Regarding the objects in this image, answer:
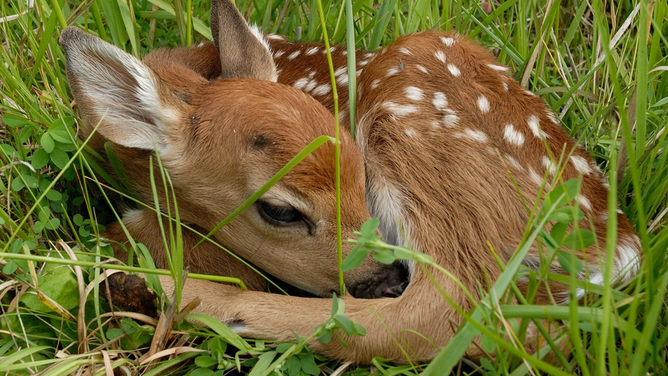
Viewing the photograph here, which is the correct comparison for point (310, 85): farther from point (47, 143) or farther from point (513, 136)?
point (47, 143)

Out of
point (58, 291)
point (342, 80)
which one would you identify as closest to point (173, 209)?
point (58, 291)

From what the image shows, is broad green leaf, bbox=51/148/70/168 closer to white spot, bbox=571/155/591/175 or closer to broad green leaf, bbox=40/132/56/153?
broad green leaf, bbox=40/132/56/153

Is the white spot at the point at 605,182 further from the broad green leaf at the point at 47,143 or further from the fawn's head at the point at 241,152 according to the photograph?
the broad green leaf at the point at 47,143

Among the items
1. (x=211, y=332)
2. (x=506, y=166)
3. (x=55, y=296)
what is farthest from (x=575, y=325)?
(x=55, y=296)

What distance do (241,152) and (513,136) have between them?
1.02m

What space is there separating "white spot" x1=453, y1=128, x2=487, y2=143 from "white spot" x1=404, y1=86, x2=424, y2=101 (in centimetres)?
23

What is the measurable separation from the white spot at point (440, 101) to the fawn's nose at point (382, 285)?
67cm

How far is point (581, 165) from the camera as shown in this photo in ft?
9.07

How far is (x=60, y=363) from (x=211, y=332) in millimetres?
459

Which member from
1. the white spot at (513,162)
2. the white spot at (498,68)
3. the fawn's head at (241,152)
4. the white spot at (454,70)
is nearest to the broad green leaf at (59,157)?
the fawn's head at (241,152)

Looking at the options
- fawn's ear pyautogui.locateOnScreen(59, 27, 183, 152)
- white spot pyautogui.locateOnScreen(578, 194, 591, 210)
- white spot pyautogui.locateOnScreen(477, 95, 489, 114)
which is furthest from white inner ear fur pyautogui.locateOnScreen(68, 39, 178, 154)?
white spot pyautogui.locateOnScreen(578, 194, 591, 210)

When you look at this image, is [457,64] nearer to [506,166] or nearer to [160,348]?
[506,166]

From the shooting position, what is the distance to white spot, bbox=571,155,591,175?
8.94 feet

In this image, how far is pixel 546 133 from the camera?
109 inches
